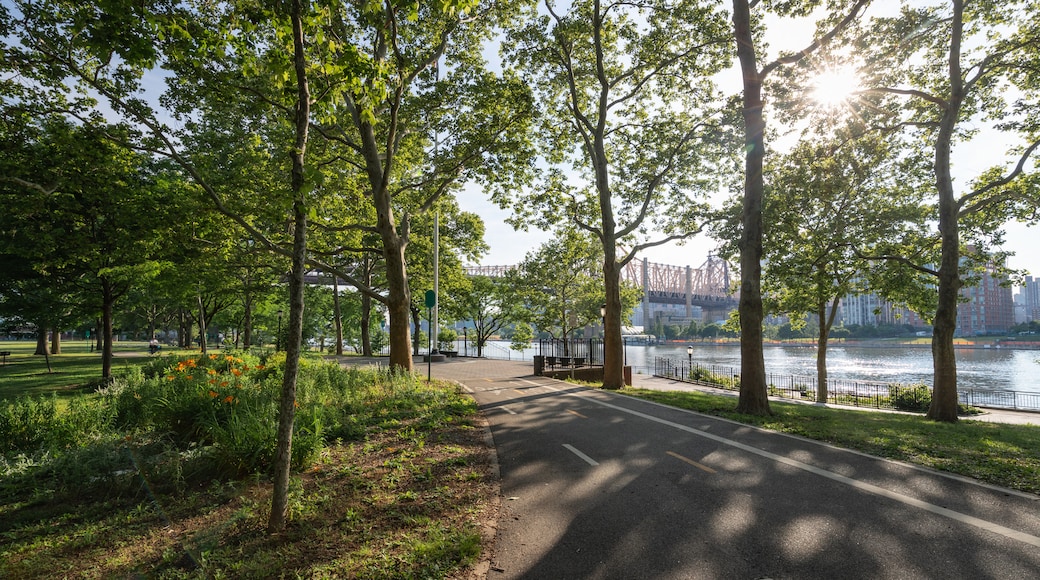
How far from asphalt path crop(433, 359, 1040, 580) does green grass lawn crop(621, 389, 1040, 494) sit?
49cm

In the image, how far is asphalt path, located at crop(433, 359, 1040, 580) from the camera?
11.2 ft

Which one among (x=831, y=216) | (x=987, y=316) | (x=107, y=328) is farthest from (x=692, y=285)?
(x=107, y=328)

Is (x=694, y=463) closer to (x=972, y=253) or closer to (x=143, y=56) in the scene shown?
(x=143, y=56)

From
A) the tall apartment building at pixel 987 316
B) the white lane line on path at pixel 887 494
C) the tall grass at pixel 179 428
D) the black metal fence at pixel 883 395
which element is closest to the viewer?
the white lane line on path at pixel 887 494

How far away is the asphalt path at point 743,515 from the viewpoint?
342 cm

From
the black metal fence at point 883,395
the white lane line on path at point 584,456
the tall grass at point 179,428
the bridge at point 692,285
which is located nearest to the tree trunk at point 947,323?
the black metal fence at point 883,395

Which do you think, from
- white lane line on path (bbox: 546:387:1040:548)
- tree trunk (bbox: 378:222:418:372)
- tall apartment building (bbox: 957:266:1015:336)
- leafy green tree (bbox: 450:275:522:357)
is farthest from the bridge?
white lane line on path (bbox: 546:387:1040:548)

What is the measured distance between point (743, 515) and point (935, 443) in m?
5.21

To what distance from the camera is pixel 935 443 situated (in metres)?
6.95

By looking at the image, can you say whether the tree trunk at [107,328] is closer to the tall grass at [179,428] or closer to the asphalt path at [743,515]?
the tall grass at [179,428]

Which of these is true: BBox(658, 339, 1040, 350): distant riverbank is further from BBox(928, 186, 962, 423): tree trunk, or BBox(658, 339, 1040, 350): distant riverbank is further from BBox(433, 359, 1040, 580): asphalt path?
BBox(433, 359, 1040, 580): asphalt path

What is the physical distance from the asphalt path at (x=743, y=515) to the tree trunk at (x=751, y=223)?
341 centimetres

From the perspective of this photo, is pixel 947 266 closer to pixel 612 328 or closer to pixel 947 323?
pixel 947 323

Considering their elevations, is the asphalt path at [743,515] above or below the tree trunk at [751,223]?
below
